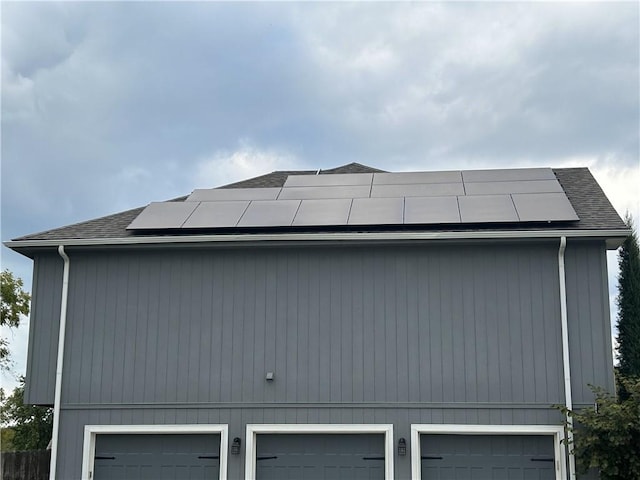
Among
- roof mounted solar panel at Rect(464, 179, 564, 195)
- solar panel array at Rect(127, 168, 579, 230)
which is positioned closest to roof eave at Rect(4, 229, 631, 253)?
solar panel array at Rect(127, 168, 579, 230)

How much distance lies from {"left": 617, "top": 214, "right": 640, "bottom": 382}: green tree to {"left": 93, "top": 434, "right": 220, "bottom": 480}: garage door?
8.11 m

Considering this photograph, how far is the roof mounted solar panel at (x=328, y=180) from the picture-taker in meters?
12.4

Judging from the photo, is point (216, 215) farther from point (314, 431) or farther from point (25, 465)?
point (25, 465)

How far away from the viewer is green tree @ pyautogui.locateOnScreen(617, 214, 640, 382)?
13930mm

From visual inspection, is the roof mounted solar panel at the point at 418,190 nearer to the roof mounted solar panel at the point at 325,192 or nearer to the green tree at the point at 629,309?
the roof mounted solar panel at the point at 325,192

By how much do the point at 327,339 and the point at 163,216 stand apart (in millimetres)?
3140

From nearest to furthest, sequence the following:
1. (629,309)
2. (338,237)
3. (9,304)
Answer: (338,237), (629,309), (9,304)

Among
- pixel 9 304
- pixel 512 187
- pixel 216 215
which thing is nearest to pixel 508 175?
pixel 512 187

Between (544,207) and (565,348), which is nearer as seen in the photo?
(565,348)

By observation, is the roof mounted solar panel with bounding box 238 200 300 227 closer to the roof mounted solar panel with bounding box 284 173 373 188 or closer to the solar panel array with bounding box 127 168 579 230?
the solar panel array with bounding box 127 168 579 230

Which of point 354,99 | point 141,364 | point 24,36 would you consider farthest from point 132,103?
point 141,364

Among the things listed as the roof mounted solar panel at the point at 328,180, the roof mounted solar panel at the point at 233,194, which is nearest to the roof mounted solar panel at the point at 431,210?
the roof mounted solar panel at the point at 328,180

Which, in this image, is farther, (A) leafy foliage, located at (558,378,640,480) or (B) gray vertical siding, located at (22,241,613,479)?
(B) gray vertical siding, located at (22,241,613,479)

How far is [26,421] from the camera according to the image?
22.0 meters
